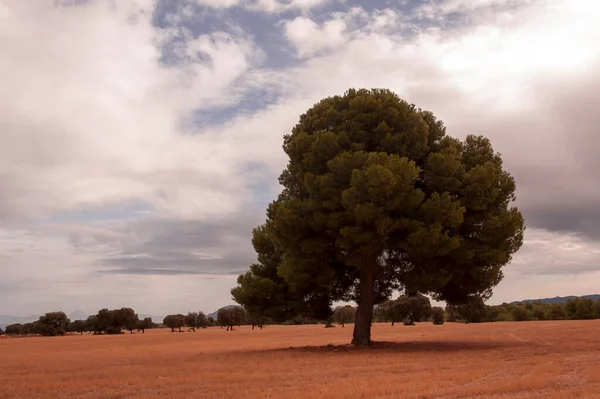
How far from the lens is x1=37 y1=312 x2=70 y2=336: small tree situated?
126 meters

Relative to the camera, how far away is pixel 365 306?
34156 mm

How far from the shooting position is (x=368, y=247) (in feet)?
97.9

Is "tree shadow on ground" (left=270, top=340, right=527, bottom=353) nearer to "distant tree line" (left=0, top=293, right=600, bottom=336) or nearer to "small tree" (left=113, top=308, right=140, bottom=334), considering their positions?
"distant tree line" (left=0, top=293, right=600, bottom=336)

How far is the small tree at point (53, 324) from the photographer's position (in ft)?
412

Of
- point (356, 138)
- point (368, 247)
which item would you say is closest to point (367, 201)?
point (368, 247)

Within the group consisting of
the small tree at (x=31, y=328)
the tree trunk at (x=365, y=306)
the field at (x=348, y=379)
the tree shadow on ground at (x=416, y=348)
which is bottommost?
the field at (x=348, y=379)

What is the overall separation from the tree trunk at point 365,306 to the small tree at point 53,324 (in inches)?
4307

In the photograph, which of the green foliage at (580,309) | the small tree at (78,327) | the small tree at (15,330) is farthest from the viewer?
the small tree at (78,327)

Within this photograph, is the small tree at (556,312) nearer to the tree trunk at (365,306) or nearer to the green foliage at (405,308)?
the green foliage at (405,308)

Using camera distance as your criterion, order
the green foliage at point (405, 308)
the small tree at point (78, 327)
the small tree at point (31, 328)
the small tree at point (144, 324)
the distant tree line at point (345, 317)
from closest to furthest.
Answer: the green foliage at point (405, 308) < the distant tree line at point (345, 317) < the small tree at point (31, 328) < the small tree at point (78, 327) < the small tree at point (144, 324)

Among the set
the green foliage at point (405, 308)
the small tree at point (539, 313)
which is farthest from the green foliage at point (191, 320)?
the small tree at point (539, 313)

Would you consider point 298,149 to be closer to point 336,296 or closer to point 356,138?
point 356,138

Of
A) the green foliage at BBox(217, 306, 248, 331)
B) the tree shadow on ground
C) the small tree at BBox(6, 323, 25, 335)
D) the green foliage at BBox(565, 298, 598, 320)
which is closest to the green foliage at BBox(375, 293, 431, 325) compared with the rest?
the green foliage at BBox(565, 298, 598, 320)

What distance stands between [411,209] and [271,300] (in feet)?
35.4
